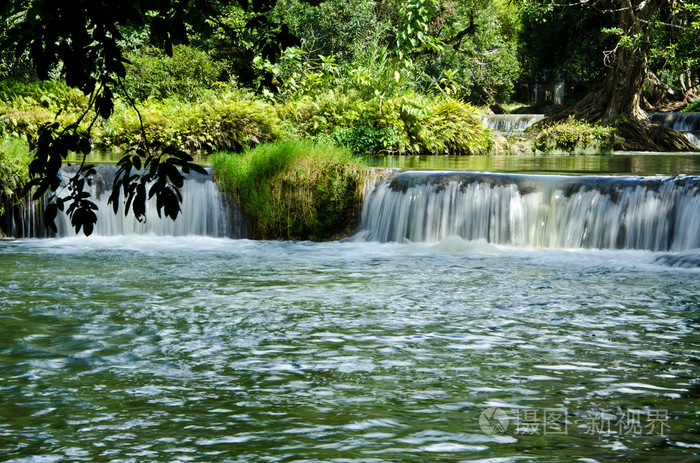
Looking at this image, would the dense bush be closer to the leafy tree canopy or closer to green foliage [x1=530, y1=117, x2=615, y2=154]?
green foliage [x1=530, y1=117, x2=615, y2=154]

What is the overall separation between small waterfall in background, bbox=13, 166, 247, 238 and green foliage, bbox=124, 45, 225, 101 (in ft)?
39.3

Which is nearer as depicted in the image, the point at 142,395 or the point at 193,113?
the point at 142,395

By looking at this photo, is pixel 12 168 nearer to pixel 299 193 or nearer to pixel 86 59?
pixel 299 193

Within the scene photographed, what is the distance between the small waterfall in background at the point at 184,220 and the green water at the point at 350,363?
10.7 ft

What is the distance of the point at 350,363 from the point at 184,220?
843 cm

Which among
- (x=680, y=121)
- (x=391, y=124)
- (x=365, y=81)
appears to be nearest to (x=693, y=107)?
(x=680, y=121)

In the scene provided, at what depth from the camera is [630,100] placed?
92.2 feet

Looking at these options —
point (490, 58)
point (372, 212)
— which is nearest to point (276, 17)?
point (490, 58)

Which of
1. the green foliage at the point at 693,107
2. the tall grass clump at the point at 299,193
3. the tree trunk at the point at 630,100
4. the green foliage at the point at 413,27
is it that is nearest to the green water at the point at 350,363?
the tall grass clump at the point at 299,193

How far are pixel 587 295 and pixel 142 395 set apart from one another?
15.6 ft

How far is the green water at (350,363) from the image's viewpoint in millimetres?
4262

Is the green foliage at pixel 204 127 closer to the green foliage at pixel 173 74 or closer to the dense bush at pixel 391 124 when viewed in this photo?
the dense bush at pixel 391 124

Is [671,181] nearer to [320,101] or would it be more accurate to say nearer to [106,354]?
[106,354]

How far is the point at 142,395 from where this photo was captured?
502cm
